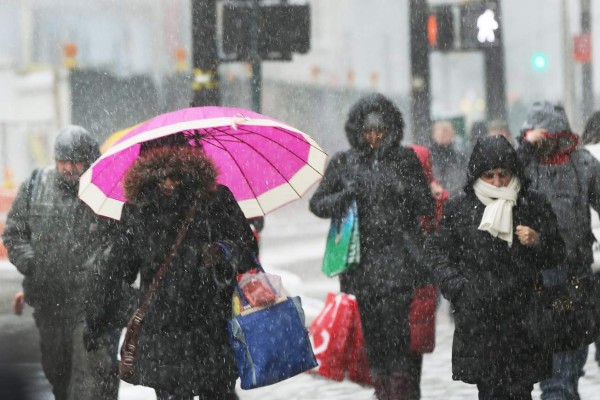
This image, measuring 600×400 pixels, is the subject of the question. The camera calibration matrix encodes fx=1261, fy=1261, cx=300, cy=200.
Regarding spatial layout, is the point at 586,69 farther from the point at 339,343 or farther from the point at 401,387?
the point at 401,387

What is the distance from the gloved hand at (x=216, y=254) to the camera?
5309mm

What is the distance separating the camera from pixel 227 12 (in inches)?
462

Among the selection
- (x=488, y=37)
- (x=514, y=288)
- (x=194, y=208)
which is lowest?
(x=514, y=288)

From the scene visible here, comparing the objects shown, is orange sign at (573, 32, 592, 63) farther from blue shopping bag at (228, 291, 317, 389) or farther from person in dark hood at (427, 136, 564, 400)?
blue shopping bag at (228, 291, 317, 389)

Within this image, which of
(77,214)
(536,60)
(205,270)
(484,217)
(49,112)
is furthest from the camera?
(49,112)

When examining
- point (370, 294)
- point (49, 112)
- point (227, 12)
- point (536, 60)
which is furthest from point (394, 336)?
point (49, 112)

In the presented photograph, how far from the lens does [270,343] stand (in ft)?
17.3

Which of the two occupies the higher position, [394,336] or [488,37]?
[488,37]

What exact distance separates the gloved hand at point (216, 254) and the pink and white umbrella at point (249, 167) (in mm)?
828

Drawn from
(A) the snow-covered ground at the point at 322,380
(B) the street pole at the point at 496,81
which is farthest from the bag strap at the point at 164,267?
(B) the street pole at the point at 496,81

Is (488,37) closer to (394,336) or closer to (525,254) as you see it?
(394,336)

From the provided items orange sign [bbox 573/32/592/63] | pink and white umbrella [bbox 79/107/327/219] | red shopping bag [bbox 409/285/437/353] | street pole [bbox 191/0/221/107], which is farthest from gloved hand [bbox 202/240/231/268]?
orange sign [bbox 573/32/592/63]

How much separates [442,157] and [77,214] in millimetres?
6347

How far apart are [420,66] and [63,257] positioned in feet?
39.2
